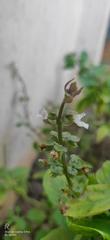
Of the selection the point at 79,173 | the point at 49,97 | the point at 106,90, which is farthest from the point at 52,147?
the point at 49,97

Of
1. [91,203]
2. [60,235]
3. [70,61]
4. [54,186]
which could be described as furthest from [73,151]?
[91,203]

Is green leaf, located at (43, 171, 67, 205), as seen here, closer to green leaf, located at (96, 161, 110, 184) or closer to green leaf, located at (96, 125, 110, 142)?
green leaf, located at (96, 161, 110, 184)

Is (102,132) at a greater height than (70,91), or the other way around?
(70,91)

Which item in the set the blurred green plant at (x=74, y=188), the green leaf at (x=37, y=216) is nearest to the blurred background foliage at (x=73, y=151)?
the green leaf at (x=37, y=216)

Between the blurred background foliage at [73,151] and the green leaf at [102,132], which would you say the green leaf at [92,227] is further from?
the green leaf at [102,132]

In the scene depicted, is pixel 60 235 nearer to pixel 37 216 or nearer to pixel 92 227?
pixel 92 227

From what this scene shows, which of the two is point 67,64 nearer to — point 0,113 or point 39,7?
point 39,7
